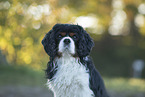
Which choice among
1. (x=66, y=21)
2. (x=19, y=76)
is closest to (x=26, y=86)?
(x=19, y=76)

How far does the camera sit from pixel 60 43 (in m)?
4.07

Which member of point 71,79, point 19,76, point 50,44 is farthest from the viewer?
point 19,76

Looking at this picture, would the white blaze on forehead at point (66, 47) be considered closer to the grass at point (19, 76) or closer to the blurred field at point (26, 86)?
the blurred field at point (26, 86)

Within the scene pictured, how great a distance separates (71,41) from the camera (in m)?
4.02

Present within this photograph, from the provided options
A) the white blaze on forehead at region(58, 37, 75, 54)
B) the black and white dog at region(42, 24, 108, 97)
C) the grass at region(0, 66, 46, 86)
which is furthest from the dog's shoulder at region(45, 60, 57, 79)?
the grass at region(0, 66, 46, 86)

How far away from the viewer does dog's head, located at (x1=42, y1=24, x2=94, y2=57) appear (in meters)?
4.10

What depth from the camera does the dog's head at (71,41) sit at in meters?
4.10

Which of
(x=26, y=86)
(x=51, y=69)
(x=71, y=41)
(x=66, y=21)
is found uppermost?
(x=66, y=21)

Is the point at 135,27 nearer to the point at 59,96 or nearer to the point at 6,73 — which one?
the point at 6,73

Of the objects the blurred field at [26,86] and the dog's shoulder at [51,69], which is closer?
the dog's shoulder at [51,69]

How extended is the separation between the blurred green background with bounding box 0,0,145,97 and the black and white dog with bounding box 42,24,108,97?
0.61 meters

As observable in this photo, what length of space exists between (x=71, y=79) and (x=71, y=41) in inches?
28.4

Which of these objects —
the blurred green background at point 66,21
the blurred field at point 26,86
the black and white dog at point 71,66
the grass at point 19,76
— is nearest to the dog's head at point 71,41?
the black and white dog at point 71,66

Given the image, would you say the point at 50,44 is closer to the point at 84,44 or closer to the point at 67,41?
the point at 67,41
